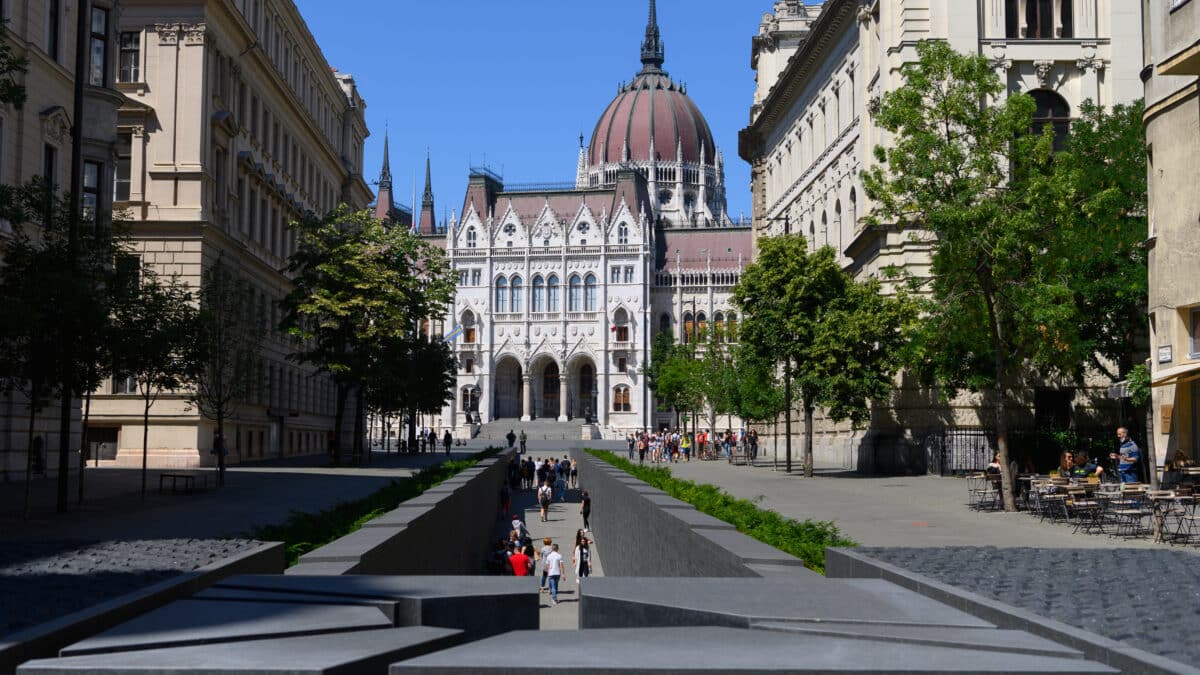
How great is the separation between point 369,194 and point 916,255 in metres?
50.9

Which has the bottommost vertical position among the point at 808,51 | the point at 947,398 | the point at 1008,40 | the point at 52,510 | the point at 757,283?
the point at 52,510

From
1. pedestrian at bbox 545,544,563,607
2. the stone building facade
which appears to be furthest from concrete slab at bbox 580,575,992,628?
the stone building facade

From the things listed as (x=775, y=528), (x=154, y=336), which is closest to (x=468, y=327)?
(x=154, y=336)

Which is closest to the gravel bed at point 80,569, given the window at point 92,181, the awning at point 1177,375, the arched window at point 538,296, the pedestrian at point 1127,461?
the awning at point 1177,375

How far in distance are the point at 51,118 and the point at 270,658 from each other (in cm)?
2851

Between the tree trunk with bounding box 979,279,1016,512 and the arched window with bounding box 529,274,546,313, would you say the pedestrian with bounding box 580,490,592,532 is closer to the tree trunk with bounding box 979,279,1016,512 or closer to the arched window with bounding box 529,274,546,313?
the tree trunk with bounding box 979,279,1016,512

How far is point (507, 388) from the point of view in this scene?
147 meters

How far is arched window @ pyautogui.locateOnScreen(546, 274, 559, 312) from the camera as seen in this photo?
145375mm

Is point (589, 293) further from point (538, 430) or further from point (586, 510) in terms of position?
point (586, 510)

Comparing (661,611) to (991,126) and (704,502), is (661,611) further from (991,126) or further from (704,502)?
(991,126)

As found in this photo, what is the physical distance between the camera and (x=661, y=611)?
23.0ft

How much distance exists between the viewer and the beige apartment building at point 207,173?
42.2 meters

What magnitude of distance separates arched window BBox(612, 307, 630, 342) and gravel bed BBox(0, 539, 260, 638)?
13262 cm

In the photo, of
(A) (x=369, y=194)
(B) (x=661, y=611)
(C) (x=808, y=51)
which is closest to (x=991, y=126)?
(B) (x=661, y=611)
